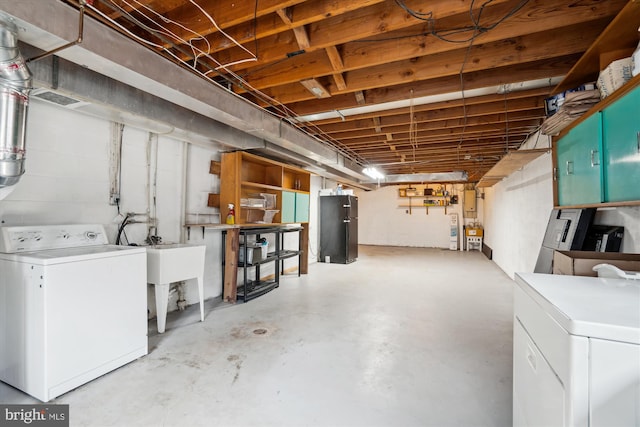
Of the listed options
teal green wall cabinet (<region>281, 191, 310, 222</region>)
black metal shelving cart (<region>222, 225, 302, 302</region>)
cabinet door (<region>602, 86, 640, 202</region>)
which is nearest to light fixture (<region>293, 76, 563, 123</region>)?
cabinet door (<region>602, 86, 640, 202</region>)

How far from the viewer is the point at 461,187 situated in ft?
33.1

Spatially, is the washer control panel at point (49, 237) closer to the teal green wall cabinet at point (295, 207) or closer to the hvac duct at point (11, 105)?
the hvac duct at point (11, 105)

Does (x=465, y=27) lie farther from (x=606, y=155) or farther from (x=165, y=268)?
(x=165, y=268)

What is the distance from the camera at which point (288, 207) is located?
16.1 feet

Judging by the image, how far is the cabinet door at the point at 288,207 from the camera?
4762 mm

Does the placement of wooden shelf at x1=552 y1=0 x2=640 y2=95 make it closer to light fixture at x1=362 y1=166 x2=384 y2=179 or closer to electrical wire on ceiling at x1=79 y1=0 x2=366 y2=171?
electrical wire on ceiling at x1=79 y1=0 x2=366 y2=171

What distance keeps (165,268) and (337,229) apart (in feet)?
15.1

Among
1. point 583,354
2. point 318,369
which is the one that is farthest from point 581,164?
point 318,369

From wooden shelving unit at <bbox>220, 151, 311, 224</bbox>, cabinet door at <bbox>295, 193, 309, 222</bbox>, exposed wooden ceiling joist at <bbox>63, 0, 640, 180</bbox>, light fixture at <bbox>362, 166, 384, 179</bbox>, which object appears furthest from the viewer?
light fixture at <bbox>362, 166, 384, 179</bbox>

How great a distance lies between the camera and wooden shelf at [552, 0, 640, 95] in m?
1.48

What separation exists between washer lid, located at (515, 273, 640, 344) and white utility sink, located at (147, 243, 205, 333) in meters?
2.78

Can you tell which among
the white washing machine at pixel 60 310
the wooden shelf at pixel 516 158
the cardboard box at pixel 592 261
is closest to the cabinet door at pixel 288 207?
the white washing machine at pixel 60 310

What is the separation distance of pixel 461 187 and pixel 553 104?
27.5 ft

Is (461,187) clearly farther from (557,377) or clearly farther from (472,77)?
(557,377)
